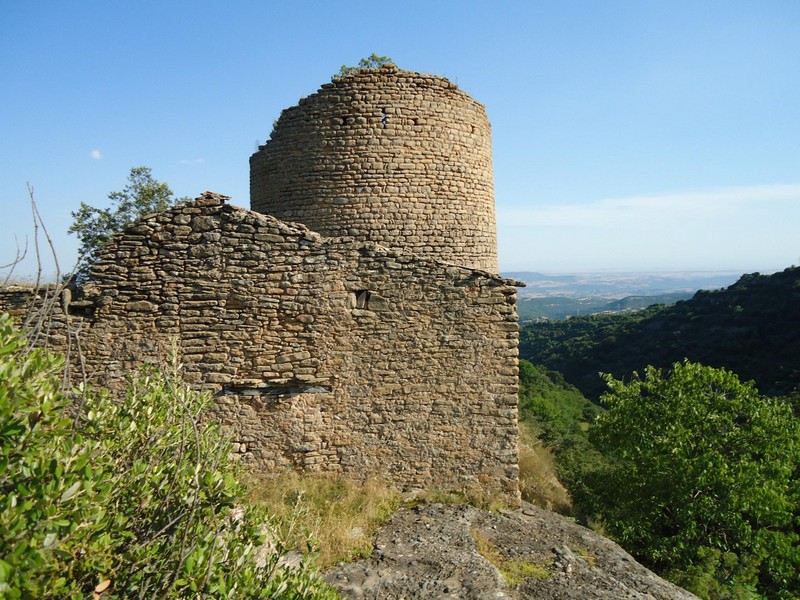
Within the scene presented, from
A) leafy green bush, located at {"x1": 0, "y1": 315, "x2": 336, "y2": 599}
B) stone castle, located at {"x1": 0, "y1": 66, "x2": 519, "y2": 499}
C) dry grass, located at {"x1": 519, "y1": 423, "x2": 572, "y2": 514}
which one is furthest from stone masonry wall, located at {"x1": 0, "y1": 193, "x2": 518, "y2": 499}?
leafy green bush, located at {"x1": 0, "y1": 315, "x2": 336, "y2": 599}

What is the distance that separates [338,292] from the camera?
661 centimetres

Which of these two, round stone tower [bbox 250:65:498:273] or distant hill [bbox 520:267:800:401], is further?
distant hill [bbox 520:267:800:401]

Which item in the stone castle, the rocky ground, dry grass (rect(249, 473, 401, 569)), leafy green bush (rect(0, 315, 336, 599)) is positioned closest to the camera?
leafy green bush (rect(0, 315, 336, 599))

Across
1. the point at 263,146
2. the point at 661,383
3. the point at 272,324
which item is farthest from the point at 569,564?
the point at 263,146

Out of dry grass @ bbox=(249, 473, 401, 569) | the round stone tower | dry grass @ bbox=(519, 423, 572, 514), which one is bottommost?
dry grass @ bbox=(519, 423, 572, 514)

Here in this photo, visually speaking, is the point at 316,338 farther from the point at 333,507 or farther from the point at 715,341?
the point at 715,341

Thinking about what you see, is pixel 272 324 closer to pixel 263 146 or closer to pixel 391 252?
pixel 391 252

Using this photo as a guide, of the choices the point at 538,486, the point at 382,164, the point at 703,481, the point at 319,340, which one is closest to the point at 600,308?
the point at 703,481

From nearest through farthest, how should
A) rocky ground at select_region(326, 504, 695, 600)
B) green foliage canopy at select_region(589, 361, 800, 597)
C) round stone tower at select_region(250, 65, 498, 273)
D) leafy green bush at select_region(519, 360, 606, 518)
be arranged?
rocky ground at select_region(326, 504, 695, 600)
round stone tower at select_region(250, 65, 498, 273)
green foliage canopy at select_region(589, 361, 800, 597)
leafy green bush at select_region(519, 360, 606, 518)

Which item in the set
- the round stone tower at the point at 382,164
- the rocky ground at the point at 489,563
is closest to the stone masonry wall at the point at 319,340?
the rocky ground at the point at 489,563

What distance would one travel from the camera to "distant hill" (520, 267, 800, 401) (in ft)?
87.8

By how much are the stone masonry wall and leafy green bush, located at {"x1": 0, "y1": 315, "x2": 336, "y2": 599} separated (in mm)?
2956

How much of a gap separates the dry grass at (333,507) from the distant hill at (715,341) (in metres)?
24.9

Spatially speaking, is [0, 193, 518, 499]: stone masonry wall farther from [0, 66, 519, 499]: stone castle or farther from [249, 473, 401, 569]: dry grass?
[249, 473, 401, 569]: dry grass
